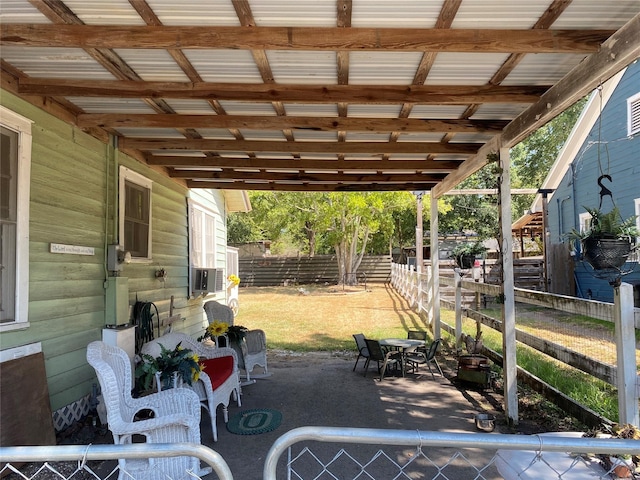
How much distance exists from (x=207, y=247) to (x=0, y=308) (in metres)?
6.06

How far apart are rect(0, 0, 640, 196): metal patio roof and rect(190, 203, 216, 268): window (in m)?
2.98

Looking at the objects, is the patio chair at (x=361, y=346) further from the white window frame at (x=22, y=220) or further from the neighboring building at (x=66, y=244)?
the white window frame at (x=22, y=220)

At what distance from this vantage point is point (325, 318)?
455 inches

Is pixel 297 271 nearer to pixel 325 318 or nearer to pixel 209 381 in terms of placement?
pixel 325 318

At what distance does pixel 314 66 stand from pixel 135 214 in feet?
11.9

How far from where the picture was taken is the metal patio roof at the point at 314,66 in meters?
2.58

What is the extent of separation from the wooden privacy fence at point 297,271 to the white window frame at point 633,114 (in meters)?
14.1

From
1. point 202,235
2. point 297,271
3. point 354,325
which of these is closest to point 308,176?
point 202,235

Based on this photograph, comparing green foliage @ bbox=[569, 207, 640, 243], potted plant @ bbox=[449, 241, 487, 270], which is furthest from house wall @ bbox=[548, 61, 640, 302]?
green foliage @ bbox=[569, 207, 640, 243]

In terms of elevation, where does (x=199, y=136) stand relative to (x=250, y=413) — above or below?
above

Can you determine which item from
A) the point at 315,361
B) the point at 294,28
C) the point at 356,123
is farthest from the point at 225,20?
the point at 315,361

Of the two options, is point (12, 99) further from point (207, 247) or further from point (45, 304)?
point (207, 247)

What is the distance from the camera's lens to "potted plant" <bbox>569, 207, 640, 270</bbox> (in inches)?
124

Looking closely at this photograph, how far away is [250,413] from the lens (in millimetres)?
4578
